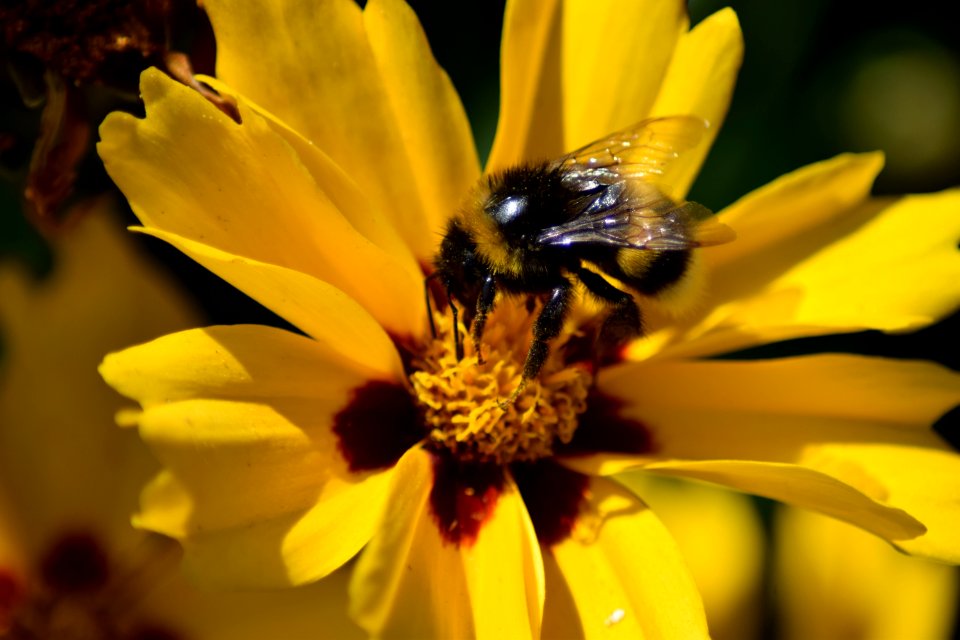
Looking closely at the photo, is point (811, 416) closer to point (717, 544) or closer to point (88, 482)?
point (717, 544)

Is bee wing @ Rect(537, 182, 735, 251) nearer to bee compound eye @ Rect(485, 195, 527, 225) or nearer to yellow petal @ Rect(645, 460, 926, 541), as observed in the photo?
bee compound eye @ Rect(485, 195, 527, 225)

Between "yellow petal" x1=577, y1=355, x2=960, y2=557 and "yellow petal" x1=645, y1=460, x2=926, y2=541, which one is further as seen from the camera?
"yellow petal" x1=577, y1=355, x2=960, y2=557

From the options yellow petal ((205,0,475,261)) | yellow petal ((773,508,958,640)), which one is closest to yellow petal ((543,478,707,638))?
yellow petal ((205,0,475,261))

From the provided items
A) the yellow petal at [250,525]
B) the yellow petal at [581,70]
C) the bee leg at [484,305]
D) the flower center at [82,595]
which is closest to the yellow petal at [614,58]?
the yellow petal at [581,70]

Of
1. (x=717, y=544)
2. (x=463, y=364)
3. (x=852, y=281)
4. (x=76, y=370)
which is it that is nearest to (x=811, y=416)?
(x=852, y=281)

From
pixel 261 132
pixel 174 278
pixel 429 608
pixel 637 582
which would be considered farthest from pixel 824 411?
pixel 174 278

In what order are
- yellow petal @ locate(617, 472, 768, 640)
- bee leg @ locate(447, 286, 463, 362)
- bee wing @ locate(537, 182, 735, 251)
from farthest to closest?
yellow petal @ locate(617, 472, 768, 640), bee leg @ locate(447, 286, 463, 362), bee wing @ locate(537, 182, 735, 251)

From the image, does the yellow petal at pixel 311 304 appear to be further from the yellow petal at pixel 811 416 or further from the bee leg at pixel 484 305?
the yellow petal at pixel 811 416
